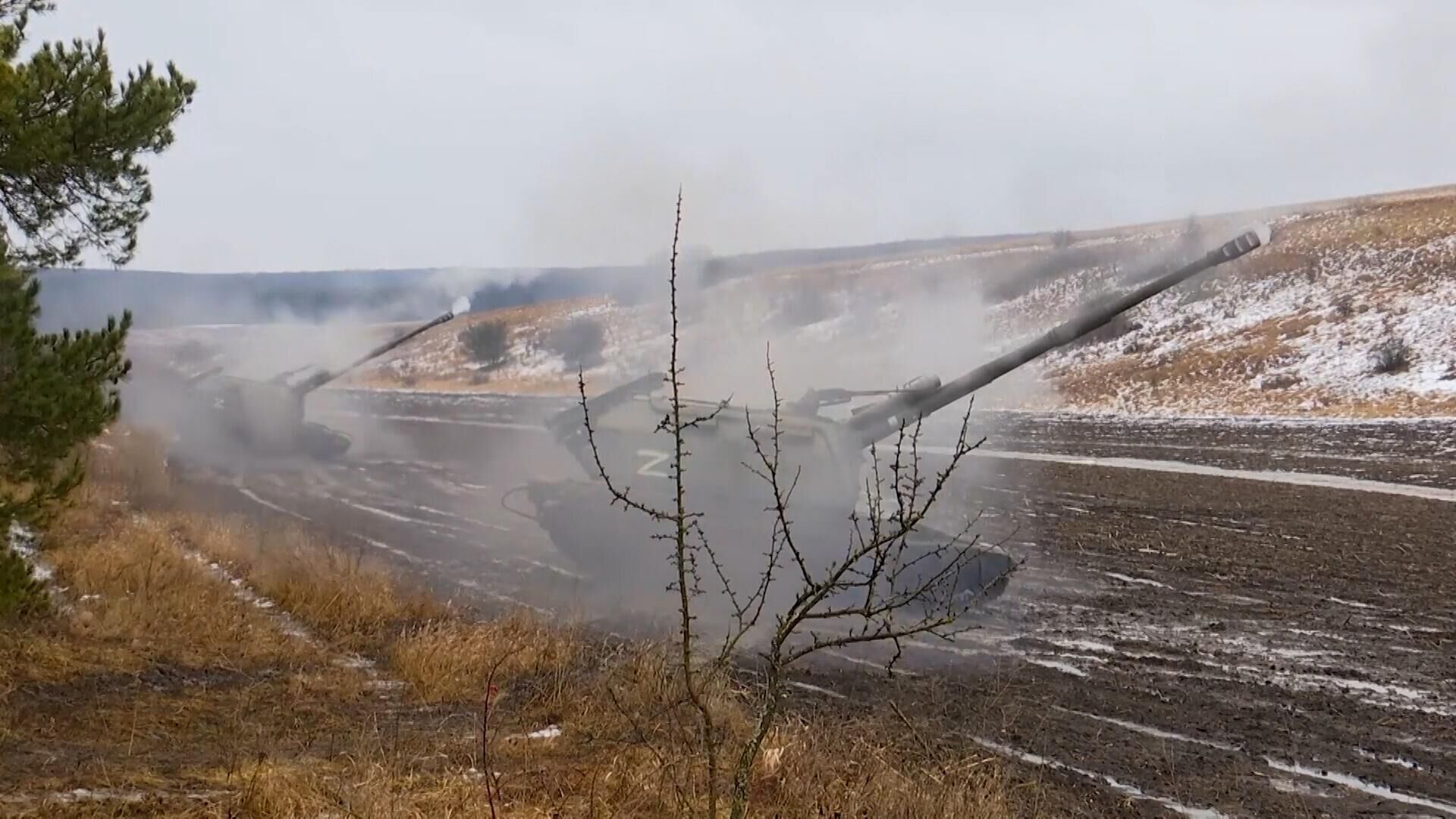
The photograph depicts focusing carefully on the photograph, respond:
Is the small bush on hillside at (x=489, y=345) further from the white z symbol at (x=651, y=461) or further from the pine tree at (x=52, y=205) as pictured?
the pine tree at (x=52, y=205)

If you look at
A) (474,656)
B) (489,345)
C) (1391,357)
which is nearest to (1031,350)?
(474,656)

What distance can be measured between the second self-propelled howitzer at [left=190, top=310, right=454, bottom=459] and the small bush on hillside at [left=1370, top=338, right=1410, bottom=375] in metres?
26.9

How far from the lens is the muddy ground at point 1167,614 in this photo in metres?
6.48

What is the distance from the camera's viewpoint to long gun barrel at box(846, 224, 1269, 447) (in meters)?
10.7

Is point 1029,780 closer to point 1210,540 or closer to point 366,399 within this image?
point 1210,540

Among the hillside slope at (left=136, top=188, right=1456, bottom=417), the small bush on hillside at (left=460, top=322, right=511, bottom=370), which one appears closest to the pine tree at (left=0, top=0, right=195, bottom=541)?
the hillside slope at (left=136, top=188, right=1456, bottom=417)

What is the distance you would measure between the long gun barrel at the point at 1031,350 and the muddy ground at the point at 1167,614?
223cm

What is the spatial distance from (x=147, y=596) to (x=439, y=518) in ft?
23.8

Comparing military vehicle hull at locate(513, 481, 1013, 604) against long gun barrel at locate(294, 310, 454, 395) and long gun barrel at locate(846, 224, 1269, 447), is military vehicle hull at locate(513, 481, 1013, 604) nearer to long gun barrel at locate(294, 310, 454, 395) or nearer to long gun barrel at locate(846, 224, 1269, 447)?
long gun barrel at locate(846, 224, 1269, 447)

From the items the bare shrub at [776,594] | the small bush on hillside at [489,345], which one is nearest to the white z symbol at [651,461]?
the bare shrub at [776,594]

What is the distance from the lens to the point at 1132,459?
70.2ft

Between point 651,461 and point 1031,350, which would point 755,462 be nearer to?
point 651,461

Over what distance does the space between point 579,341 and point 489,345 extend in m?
10.3

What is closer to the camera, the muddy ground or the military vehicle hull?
the muddy ground
